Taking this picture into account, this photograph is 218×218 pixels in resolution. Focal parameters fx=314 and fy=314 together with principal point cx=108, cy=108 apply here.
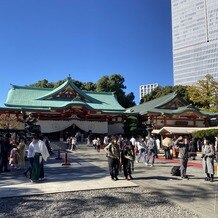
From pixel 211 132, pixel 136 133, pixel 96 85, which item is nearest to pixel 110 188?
pixel 211 132

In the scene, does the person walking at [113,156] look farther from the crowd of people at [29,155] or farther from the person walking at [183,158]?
the person walking at [183,158]

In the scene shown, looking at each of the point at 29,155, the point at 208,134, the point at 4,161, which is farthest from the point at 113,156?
the point at 208,134

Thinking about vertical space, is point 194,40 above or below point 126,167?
above

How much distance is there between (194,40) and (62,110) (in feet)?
302

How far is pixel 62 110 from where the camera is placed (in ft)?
125

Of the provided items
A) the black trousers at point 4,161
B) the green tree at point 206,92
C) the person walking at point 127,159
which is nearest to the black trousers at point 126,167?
the person walking at point 127,159

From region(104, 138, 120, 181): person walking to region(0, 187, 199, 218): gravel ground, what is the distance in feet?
6.21

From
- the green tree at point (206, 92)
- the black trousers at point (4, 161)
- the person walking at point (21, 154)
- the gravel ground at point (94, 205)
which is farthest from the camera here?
the green tree at point (206, 92)

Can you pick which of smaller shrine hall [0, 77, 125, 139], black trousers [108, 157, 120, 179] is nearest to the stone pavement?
black trousers [108, 157, 120, 179]

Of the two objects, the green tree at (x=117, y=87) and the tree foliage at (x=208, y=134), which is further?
the green tree at (x=117, y=87)

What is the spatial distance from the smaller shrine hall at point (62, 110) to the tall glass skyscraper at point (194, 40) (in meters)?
70.7

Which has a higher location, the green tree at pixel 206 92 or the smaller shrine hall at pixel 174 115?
the green tree at pixel 206 92

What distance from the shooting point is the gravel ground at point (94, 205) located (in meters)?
7.46

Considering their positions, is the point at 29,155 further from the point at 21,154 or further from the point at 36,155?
the point at 21,154
